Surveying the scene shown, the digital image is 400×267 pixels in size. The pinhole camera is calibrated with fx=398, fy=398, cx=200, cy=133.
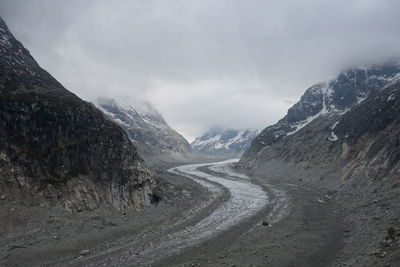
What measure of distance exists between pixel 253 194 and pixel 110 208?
40.8 m

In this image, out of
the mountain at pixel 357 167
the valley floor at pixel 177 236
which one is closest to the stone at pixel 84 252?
the valley floor at pixel 177 236

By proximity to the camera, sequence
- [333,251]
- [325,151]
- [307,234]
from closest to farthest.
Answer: [333,251], [307,234], [325,151]

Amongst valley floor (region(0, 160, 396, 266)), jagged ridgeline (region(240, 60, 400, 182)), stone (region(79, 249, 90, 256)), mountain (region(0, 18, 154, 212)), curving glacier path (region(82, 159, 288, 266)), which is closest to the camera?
valley floor (region(0, 160, 396, 266))

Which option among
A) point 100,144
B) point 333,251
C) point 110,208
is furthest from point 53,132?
point 333,251

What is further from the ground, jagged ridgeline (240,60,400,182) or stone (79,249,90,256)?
jagged ridgeline (240,60,400,182)

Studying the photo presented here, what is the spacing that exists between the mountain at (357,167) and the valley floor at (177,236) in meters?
3.18

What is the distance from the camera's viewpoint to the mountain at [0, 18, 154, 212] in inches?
2378

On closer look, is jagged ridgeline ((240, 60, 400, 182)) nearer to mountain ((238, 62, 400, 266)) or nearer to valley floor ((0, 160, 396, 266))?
mountain ((238, 62, 400, 266))

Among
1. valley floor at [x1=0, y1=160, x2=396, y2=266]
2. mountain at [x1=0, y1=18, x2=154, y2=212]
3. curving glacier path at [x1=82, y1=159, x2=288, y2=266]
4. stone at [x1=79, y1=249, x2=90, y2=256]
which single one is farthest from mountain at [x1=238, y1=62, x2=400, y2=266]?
mountain at [x1=0, y1=18, x2=154, y2=212]

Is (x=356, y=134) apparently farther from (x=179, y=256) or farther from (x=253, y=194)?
(x=179, y=256)

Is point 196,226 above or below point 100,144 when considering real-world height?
below

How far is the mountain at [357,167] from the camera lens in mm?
44938

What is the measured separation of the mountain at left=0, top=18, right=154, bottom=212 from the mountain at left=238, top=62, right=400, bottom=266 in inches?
1492

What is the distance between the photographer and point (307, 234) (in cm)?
5106
